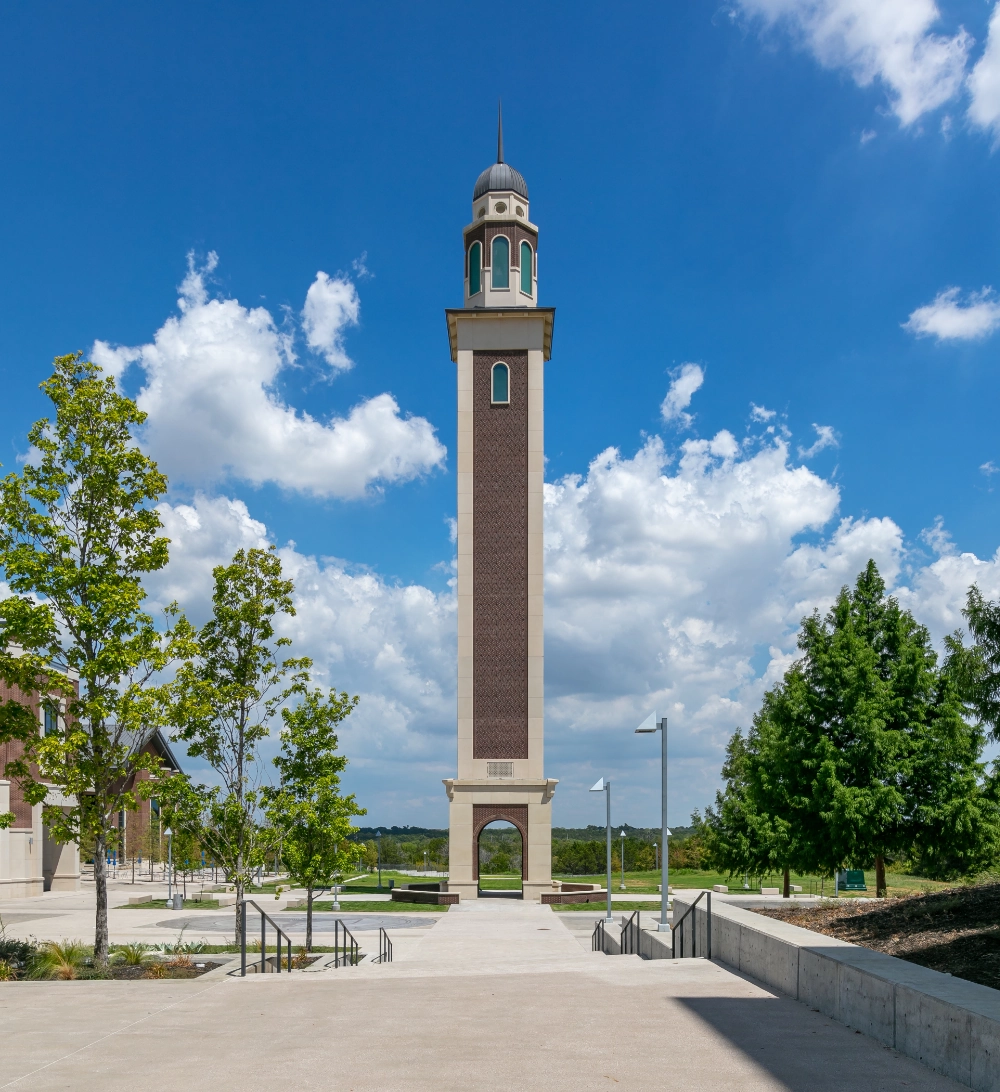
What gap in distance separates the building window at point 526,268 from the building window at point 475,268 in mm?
1864

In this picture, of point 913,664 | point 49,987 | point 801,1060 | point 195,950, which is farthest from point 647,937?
point 913,664

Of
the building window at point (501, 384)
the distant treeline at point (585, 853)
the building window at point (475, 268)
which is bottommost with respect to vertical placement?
the distant treeline at point (585, 853)

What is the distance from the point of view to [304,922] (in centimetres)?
3275

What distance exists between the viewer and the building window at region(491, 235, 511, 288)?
47.8m

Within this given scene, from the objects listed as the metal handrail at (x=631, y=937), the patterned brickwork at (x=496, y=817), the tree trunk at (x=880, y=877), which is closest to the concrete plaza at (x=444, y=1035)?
the metal handrail at (x=631, y=937)

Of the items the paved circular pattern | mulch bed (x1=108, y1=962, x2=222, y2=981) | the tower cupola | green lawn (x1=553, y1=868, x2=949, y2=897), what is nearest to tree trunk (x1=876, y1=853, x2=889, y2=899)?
the paved circular pattern

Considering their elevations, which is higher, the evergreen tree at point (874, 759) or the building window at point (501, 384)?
the building window at point (501, 384)

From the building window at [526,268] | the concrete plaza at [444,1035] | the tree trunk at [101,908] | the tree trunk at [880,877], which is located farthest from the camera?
the building window at [526,268]

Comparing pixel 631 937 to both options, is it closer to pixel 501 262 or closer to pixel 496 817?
pixel 496 817

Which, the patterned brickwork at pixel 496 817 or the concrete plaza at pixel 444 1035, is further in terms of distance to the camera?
the patterned brickwork at pixel 496 817

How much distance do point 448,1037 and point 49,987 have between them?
6411 mm

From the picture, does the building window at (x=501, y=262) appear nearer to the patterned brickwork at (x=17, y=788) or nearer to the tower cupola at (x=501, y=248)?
the tower cupola at (x=501, y=248)

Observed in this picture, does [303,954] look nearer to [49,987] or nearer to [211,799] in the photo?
[211,799]

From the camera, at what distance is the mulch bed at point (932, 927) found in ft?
34.3
